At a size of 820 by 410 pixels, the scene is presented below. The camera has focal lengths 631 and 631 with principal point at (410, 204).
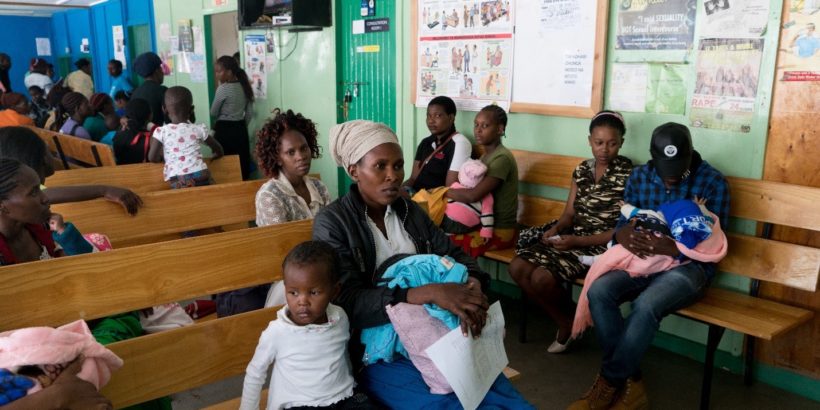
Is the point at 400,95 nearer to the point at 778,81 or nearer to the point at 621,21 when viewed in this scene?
the point at 621,21

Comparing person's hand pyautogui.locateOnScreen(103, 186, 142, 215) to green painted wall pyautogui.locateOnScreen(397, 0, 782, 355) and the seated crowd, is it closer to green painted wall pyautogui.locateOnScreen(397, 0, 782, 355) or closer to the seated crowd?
the seated crowd

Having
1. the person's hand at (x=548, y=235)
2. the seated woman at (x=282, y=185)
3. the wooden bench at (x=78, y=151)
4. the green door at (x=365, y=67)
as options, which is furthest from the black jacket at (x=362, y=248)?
the green door at (x=365, y=67)

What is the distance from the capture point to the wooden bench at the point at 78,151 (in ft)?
15.9

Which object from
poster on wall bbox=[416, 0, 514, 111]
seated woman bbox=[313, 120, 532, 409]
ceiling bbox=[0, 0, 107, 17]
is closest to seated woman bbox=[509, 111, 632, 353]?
poster on wall bbox=[416, 0, 514, 111]

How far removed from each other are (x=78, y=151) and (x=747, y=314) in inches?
202

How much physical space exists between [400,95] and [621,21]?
2.20 m

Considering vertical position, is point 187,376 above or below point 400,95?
below

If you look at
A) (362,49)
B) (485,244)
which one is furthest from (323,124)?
(485,244)

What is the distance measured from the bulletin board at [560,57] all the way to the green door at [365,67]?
4.90 feet

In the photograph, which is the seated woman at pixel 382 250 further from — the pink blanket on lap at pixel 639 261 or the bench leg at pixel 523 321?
the bench leg at pixel 523 321

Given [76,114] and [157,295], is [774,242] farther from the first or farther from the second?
[76,114]

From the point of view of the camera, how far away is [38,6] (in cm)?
1548

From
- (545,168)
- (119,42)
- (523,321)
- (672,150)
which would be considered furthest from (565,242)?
(119,42)

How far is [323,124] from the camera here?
21.8ft
